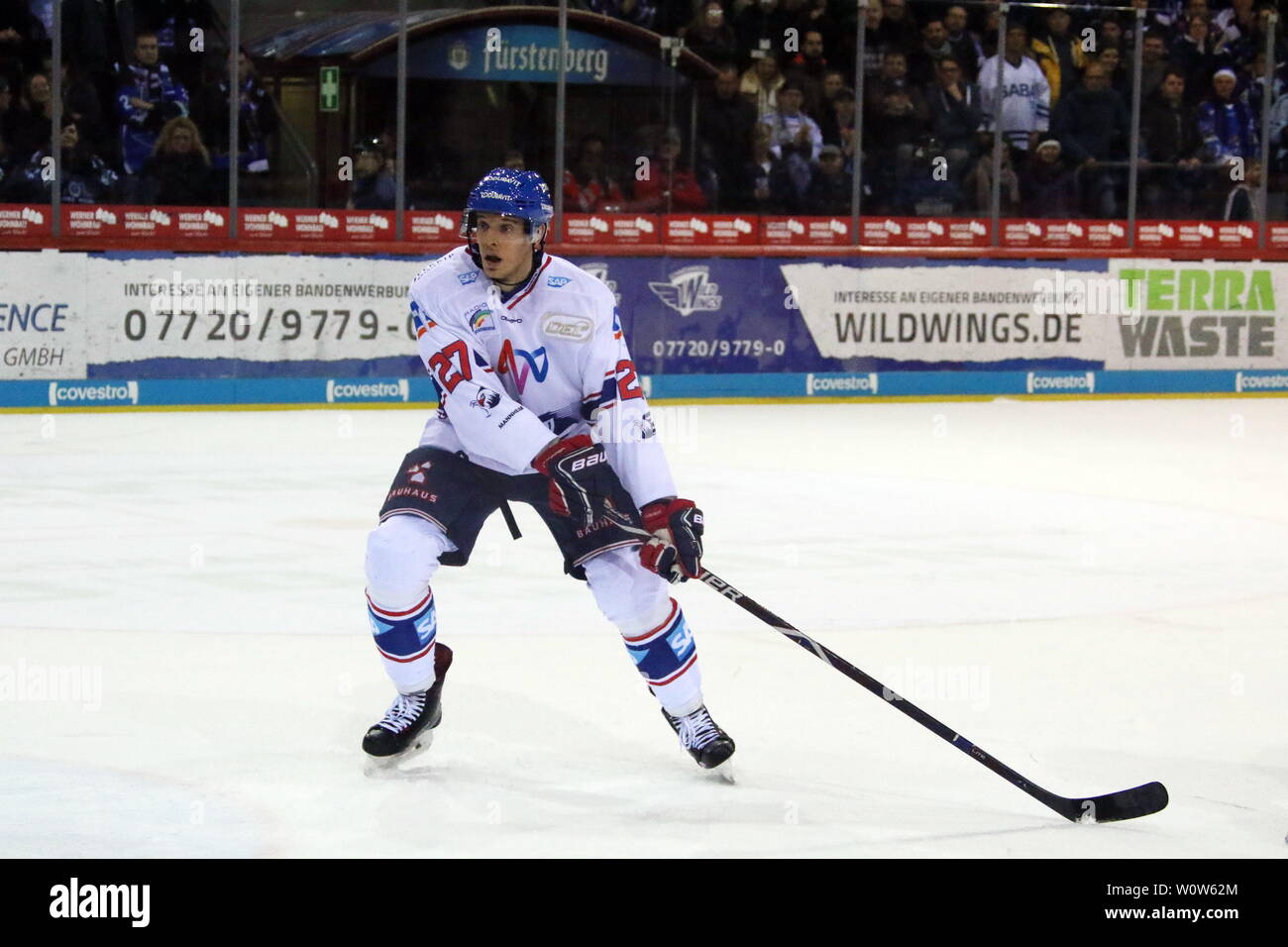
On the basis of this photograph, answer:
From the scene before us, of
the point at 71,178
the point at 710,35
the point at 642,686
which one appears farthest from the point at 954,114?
the point at 642,686

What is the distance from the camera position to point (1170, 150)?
1318 centimetres

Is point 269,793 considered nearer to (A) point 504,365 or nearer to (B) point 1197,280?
(A) point 504,365

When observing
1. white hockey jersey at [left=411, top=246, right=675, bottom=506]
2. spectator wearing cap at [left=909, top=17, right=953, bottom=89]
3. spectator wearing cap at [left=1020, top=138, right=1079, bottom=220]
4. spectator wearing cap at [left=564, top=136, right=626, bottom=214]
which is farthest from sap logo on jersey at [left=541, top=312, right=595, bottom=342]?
spectator wearing cap at [left=1020, top=138, right=1079, bottom=220]

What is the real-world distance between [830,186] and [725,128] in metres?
0.83

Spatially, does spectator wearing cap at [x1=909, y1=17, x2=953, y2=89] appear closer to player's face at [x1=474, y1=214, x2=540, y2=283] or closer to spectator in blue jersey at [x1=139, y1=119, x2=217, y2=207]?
spectator in blue jersey at [x1=139, y1=119, x2=217, y2=207]

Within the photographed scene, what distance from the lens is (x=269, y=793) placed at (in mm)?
3775

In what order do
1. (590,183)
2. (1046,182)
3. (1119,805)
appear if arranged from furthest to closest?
(1046,182), (590,183), (1119,805)

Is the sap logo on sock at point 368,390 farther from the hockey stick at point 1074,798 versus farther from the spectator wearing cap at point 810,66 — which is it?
the hockey stick at point 1074,798

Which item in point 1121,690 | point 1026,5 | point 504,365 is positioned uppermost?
point 1026,5

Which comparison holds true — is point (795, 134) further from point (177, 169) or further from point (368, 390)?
point (177, 169)

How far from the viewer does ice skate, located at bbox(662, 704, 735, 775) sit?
3.95 m

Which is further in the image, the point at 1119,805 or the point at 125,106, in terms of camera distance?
the point at 125,106
